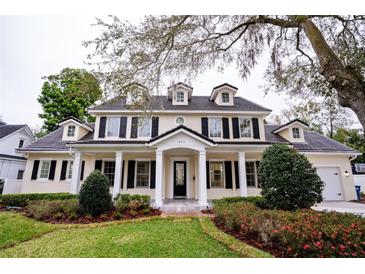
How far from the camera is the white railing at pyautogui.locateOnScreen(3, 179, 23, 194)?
11106mm

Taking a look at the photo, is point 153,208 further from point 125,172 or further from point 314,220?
point 314,220

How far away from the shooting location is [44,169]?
11680mm

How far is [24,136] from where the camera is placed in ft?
58.2

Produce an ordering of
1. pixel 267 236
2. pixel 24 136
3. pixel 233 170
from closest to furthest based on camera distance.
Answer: pixel 267 236
pixel 233 170
pixel 24 136

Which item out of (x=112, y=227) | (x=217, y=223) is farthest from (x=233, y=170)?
(x=112, y=227)

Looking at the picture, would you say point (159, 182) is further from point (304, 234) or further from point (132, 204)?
point (304, 234)

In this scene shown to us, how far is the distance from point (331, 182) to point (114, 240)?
518 inches

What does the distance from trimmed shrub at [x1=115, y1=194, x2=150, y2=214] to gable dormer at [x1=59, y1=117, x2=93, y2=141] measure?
643 centimetres

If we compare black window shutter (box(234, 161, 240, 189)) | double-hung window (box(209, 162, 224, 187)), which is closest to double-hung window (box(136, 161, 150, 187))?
double-hung window (box(209, 162, 224, 187))

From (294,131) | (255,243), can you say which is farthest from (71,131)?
(294,131)

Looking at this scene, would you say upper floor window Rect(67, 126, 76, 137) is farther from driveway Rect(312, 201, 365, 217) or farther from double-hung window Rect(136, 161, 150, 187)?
driveway Rect(312, 201, 365, 217)

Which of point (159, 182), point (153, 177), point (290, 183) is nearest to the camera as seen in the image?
point (290, 183)

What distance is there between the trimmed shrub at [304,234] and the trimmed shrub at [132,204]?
409 centimetres

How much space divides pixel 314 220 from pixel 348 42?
18.4ft
